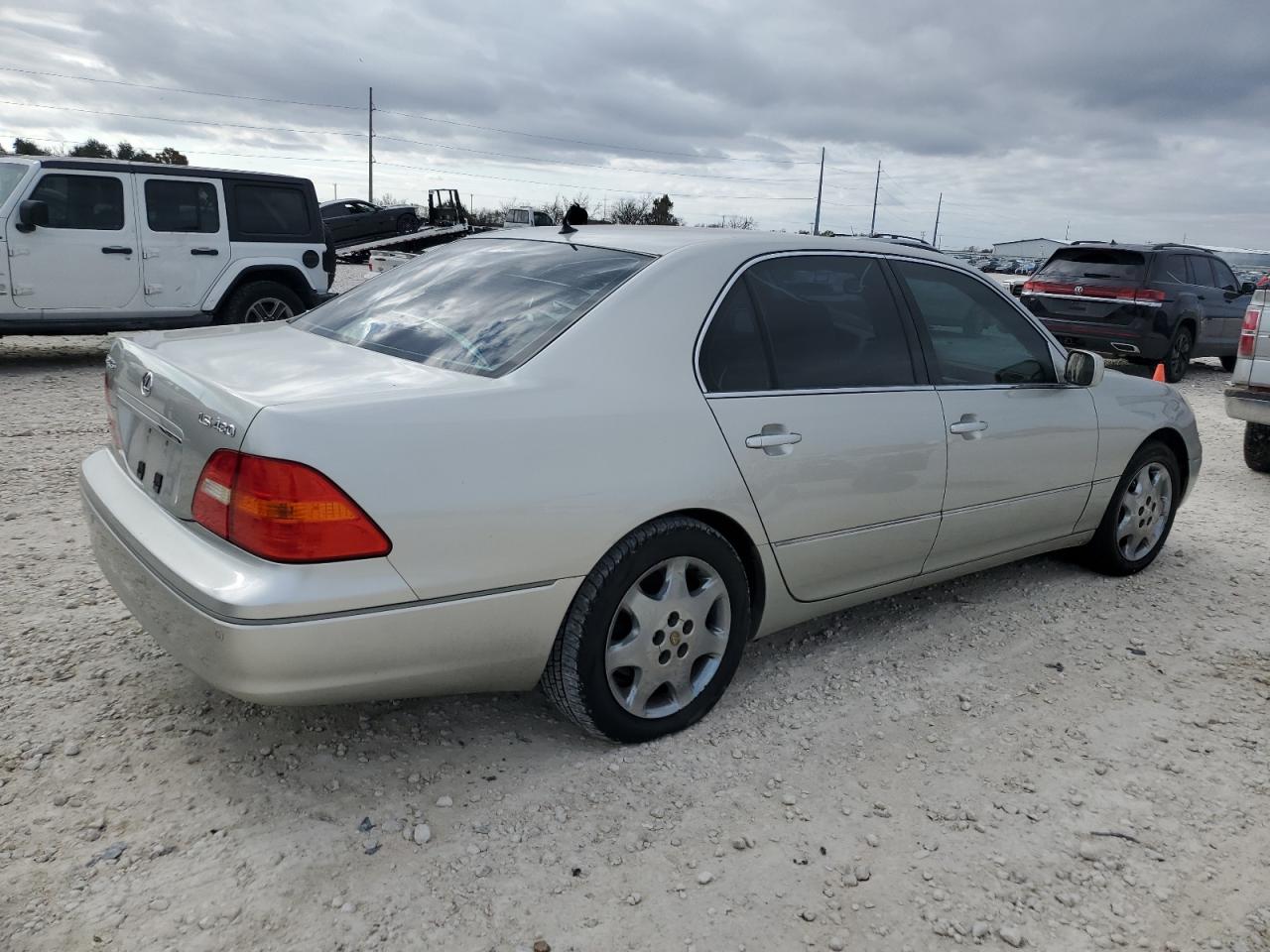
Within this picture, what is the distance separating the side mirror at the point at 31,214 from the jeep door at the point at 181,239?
81cm

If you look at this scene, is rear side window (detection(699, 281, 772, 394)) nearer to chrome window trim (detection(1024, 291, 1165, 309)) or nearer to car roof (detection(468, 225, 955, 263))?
car roof (detection(468, 225, 955, 263))

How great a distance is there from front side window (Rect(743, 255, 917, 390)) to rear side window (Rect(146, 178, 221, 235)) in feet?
25.4

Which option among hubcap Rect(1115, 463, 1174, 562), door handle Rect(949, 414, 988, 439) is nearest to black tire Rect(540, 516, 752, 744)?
door handle Rect(949, 414, 988, 439)

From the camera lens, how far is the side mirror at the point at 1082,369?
3.97 metres

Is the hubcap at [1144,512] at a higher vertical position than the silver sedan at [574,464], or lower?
lower

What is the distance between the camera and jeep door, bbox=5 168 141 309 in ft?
27.8

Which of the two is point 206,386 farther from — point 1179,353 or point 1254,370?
point 1179,353

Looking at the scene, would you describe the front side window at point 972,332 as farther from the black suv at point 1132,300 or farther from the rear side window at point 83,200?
the black suv at point 1132,300

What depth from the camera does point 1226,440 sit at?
8562 millimetres

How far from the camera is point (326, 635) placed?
2.28 m

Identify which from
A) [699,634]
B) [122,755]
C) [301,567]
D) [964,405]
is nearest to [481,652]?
[301,567]

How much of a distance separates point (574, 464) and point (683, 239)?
1.03 meters

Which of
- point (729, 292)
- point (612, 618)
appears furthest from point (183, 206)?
point (612, 618)

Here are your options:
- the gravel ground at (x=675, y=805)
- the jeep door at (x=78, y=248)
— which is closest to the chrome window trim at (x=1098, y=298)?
the gravel ground at (x=675, y=805)
